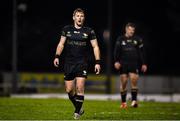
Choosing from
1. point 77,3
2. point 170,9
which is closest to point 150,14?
point 170,9

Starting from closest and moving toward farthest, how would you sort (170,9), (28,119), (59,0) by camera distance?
(28,119), (170,9), (59,0)

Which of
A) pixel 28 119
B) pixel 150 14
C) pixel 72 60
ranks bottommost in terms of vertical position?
pixel 28 119

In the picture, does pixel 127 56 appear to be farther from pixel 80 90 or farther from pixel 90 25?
pixel 90 25

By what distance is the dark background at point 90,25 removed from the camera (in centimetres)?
4747

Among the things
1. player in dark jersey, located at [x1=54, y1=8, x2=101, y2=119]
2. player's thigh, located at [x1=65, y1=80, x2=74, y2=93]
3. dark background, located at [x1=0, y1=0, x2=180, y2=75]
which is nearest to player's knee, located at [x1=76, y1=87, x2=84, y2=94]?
player in dark jersey, located at [x1=54, y1=8, x2=101, y2=119]

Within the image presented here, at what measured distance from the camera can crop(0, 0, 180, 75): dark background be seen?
4747 centimetres

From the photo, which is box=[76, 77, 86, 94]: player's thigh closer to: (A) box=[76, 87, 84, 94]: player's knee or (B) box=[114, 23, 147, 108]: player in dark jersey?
(A) box=[76, 87, 84, 94]: player's knee

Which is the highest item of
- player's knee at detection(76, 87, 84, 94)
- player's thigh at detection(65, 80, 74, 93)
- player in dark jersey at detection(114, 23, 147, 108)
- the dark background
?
the dark background

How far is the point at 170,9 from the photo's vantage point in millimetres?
47344

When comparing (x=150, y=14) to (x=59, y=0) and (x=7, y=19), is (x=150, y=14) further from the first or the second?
(x=7, y=19)

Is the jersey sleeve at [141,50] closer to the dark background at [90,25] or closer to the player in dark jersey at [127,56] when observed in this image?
the player in dark jersey at [127,56]

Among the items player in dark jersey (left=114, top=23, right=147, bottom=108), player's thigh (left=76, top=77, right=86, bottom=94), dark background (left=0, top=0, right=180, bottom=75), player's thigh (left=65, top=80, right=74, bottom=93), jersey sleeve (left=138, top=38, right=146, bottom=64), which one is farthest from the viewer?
dark background (left=0, top=0, right=180, bottom=75)

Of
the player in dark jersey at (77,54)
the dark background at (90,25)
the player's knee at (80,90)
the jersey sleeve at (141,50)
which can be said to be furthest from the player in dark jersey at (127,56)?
the dark background at (90,25)

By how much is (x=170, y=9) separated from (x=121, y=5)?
3.91 m
